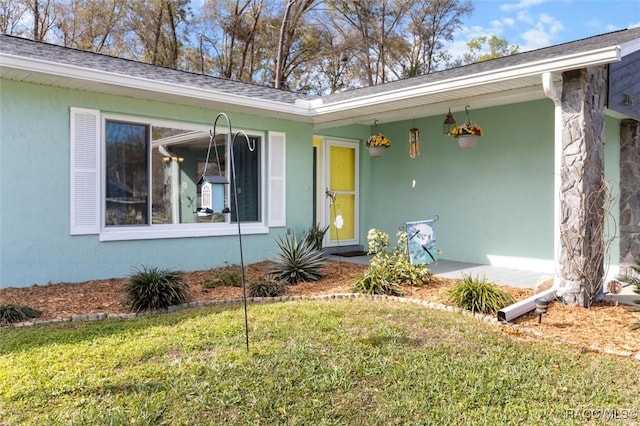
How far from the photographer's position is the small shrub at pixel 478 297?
4.77 meters

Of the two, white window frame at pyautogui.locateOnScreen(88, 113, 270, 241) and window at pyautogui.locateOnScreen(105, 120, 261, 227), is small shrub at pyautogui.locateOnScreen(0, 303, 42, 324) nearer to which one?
white window frame at pyautogui.locateOnScreen(88, 113, 270, 241)

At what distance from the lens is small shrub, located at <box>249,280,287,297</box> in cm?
566

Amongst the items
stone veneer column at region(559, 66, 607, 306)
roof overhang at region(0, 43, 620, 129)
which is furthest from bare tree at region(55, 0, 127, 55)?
stone veneer column at region(559, 66, 607, 306)

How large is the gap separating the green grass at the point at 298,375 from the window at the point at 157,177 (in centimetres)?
207

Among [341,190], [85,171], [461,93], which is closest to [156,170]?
[85,171]

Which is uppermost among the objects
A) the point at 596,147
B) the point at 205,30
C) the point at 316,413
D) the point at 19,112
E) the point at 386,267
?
the point at 205,30

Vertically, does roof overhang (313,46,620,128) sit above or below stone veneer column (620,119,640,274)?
above

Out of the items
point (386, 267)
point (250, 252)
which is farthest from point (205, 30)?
point (386, 267)

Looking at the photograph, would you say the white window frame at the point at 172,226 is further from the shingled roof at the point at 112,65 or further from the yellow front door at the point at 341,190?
the yellow front door at the point at 341,190

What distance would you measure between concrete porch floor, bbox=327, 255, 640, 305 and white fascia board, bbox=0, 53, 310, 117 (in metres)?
2.98

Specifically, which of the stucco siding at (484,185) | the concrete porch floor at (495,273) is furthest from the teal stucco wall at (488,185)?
the concrete porch floor at (495,273)

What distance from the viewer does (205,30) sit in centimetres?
1959

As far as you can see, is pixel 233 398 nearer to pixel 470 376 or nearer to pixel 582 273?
pixel 470 376

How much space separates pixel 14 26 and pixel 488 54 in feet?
63.4
